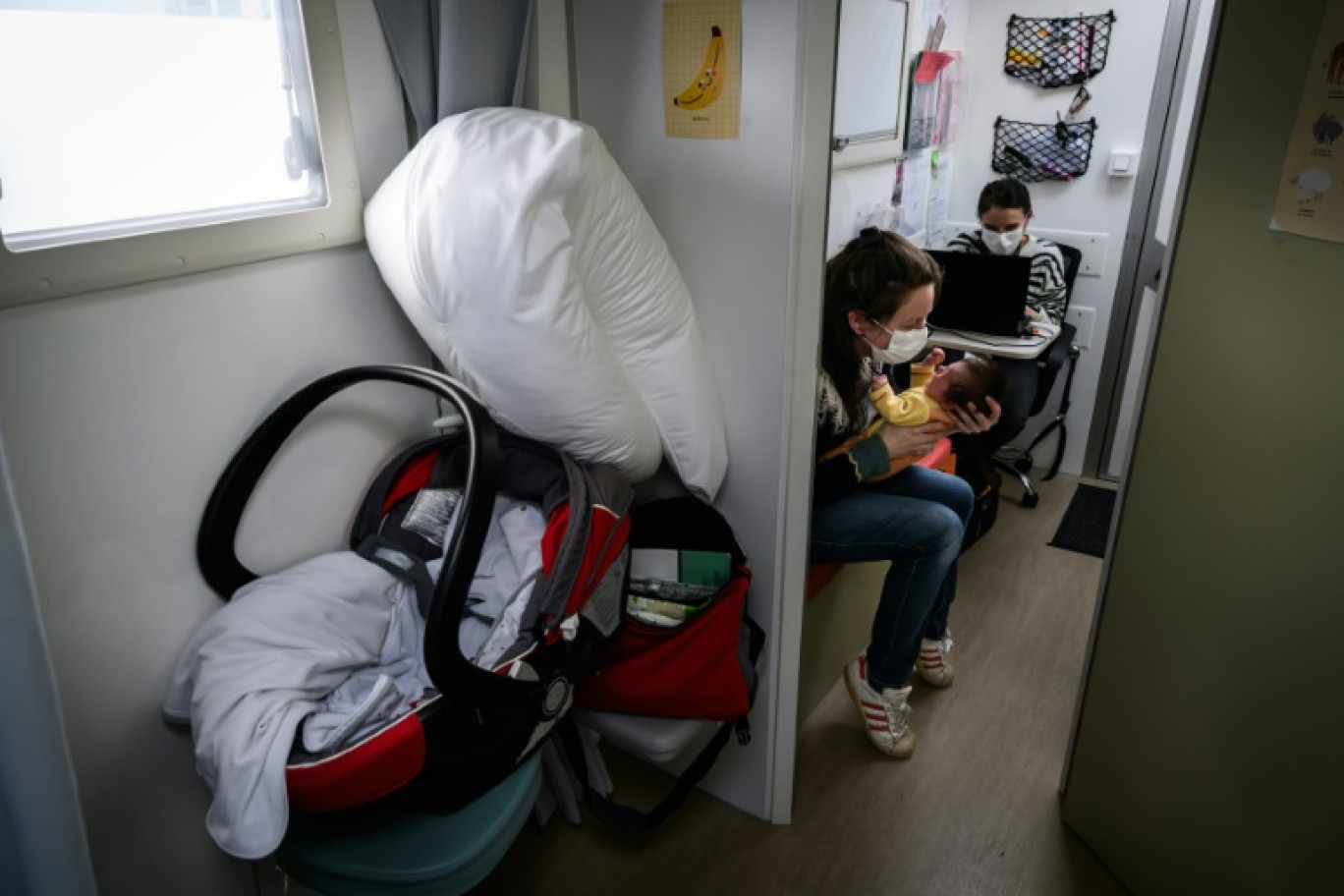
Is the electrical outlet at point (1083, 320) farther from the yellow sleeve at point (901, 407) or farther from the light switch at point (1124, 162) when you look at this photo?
the yellow sleeve at point (901, 407)

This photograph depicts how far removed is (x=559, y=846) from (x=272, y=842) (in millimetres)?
921

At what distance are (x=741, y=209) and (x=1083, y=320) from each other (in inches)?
91.6

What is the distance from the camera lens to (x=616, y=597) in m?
1.41

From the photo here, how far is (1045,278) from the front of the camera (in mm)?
3139

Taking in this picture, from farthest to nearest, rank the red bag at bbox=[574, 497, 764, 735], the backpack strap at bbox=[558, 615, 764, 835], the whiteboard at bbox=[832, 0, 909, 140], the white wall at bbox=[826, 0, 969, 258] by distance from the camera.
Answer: the white wall at bbox=[826, 0, 969, 258], the whiteboard at bbox=[832, 0, 909, 140], the backpack strap at bbox=[558, 615, 764, 835], the red bag at bbox=[574, 497, 764, 735]

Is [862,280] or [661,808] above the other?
[862,280]

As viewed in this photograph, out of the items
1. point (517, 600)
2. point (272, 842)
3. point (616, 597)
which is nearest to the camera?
point (272, 842)

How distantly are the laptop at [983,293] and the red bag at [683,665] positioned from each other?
1.77 metres

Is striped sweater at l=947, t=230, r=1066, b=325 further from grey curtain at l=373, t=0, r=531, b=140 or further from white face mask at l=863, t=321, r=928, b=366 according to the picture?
grey curtain at l=373, t=0, r=531, b=140

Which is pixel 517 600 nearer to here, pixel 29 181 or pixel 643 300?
pixel 643 300

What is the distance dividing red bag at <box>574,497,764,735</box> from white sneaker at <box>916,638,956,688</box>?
852 mm

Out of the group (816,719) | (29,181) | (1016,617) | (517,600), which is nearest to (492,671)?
(517,600)

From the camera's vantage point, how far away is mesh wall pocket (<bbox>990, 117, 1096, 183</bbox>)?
316cm

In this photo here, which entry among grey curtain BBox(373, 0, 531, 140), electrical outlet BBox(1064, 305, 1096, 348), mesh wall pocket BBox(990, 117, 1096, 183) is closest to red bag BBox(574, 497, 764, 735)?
grey curtain BBox(373, 0, 531, 140)
